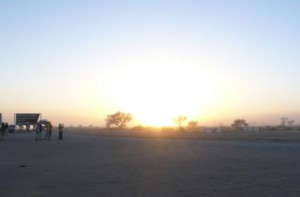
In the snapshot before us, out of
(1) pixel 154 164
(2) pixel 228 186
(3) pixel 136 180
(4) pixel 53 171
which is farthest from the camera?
(1) pixel 154 164

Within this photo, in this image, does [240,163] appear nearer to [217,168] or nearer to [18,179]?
[217,168]

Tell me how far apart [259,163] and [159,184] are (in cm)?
950

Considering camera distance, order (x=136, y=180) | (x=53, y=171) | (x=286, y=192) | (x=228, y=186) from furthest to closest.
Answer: (x=53, y=171), (x=136, y=180), (x=228, y=186), (x=286, y=192)

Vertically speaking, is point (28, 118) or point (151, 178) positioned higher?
point (28, 118)

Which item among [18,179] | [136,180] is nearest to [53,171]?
[18,179]

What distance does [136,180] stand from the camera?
18.4m

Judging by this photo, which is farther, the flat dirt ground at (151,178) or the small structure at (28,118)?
the small structure at (28,118)

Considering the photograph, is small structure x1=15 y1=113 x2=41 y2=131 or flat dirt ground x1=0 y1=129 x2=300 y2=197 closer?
flat dirt ground x1=0 y1=129 x2=300 y2=197

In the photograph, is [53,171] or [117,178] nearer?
[117,178]

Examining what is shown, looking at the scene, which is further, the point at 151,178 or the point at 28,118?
the point at 28,118

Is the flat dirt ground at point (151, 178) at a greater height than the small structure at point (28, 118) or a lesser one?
lesser

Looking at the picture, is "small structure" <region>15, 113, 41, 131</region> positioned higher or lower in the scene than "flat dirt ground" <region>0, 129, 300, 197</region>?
higher

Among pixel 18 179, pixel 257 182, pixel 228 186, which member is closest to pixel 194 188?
pixel 228 186

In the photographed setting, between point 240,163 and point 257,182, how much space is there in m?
7.90
